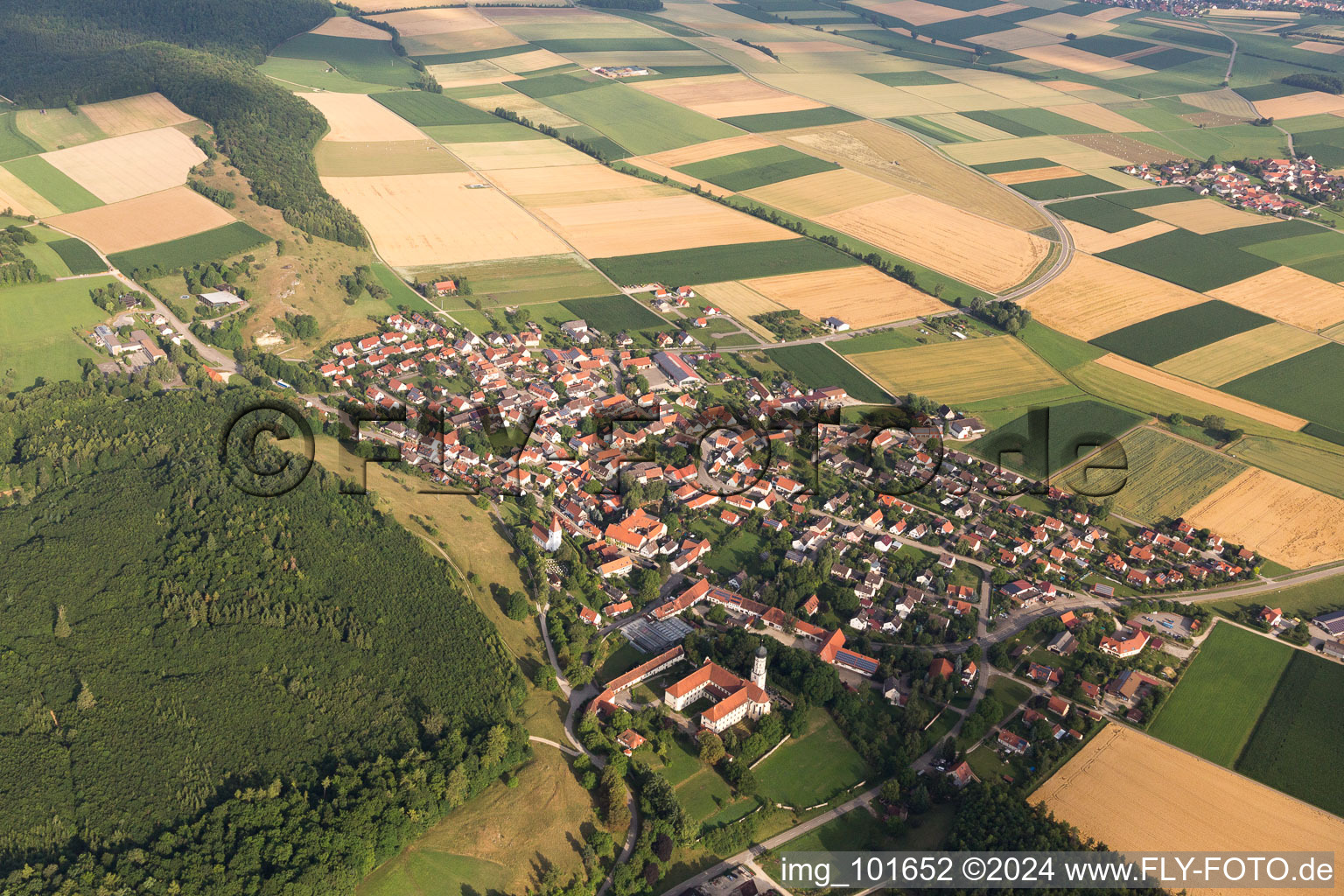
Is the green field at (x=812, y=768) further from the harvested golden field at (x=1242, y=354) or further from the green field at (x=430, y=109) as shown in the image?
the green field at (x=430, y=109)

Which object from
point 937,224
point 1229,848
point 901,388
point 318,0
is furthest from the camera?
point 318,0

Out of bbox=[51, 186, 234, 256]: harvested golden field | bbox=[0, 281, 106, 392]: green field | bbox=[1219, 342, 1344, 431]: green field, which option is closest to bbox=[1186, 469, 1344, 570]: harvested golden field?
bbox=[1219, 342, 1344, 431]: green field

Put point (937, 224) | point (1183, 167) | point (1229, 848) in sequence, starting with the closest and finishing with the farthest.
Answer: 1. point (1229, 848)
2. point (937, 224)
3. point (1183, 167)

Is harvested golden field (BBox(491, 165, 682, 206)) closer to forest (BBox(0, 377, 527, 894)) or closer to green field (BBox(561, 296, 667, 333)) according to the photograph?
green field (BBox(561, 296, 667, 333))

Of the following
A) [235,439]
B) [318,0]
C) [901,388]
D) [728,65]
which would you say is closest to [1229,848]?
[901,388]

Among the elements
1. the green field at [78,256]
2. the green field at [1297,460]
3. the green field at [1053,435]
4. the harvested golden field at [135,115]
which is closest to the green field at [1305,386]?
the green field at [1297,460]

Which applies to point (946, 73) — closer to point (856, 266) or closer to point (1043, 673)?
point (856, 266)

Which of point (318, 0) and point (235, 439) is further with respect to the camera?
point (318, 0)

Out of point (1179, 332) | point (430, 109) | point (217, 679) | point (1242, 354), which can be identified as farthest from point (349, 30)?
point (217, 679)
